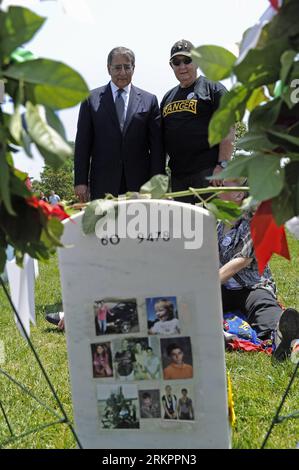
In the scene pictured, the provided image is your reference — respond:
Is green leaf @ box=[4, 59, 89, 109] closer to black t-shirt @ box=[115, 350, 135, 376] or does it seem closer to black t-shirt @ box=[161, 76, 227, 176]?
black t-shirt @ box=[115, 350, 135, 376]

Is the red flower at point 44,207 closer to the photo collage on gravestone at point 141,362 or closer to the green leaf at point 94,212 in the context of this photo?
the green leaf at point 94,212

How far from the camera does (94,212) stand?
158cm

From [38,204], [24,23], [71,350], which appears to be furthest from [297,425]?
[24,23]

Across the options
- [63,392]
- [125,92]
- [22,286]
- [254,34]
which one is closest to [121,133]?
[125,92]

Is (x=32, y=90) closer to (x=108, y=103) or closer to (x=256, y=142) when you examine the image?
(x=256, y=142)

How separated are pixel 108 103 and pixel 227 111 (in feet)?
8.27

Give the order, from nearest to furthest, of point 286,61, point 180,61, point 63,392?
point 286,61, point 63,392, point 180,61

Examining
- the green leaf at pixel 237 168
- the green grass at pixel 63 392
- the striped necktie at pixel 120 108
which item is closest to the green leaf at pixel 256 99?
the green leaf at pixel 237 168

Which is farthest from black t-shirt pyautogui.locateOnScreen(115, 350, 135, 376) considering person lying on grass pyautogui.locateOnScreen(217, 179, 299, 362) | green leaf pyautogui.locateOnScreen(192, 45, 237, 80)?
person lying on grass pyautogui.locateOnScreen(217, 179, 299, 362)

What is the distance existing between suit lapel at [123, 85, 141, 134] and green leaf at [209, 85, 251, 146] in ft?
7.91

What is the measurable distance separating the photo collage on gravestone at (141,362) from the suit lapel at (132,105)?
2.23 m

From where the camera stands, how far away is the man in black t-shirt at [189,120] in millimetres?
3576

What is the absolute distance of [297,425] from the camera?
2.23 m

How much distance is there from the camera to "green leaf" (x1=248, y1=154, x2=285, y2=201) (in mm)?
1228
